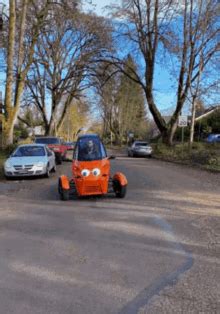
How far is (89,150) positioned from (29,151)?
731cm

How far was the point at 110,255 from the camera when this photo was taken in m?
5.78

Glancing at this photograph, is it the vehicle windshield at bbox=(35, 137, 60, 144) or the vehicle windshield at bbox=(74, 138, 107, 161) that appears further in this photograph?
the vehicle windshield at bbox=(35, 137, 60, 144)

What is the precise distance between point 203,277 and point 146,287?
0.83m

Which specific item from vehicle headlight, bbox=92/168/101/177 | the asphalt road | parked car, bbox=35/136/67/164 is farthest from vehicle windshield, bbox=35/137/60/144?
vehicle headlight, bbox=92/168/101/177

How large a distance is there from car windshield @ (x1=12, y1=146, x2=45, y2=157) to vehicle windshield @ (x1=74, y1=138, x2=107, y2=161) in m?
6.58

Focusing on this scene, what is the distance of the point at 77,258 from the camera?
5672 millimetres

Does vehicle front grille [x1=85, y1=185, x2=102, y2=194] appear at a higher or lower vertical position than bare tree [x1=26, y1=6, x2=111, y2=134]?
lower

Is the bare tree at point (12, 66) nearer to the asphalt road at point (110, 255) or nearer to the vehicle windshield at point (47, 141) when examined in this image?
the vehicle windshield at point (47, 141)

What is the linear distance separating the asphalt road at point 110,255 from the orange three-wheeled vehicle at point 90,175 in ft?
1.11

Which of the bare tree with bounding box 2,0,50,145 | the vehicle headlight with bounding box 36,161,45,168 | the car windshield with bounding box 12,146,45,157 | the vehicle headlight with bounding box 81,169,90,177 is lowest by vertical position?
the vehicle headlight with bounding box 36,161,45,168

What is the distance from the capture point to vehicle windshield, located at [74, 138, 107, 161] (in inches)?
428

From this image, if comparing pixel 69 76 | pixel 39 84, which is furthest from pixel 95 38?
pixel 39 84

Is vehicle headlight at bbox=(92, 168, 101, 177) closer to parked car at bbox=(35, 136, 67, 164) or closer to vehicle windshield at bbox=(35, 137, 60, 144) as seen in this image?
parked car at bbox=(35, 136, 67, 164)

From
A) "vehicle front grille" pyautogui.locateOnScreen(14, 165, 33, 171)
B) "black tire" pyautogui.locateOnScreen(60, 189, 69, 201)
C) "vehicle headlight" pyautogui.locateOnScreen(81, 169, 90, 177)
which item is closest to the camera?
"vehicle headlight" pyautogui.locateOnScreen(81, 169, 90, 177)
